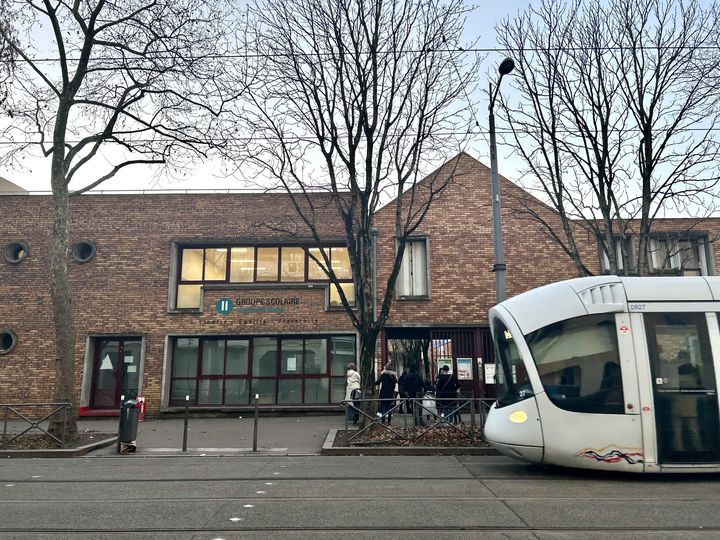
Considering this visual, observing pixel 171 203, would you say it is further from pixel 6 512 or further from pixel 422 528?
pixel 422 528

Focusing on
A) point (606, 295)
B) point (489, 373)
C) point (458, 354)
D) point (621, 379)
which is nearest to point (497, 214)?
point (606, 295)

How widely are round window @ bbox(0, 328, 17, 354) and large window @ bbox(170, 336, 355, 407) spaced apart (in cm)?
488

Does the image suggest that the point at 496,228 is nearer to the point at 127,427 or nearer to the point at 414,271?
the point at 414,271

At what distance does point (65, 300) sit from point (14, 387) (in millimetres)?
7023

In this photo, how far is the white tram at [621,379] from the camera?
291 inches

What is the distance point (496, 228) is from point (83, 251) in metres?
13.6

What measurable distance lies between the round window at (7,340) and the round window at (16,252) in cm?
224

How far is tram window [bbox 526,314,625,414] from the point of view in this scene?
752cm

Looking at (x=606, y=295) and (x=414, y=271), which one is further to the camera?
(x=414, y=271)

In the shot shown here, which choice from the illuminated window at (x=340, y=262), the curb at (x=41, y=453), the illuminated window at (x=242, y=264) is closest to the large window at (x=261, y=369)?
the illuminated window at (x=242, y=264)

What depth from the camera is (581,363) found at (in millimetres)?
7641

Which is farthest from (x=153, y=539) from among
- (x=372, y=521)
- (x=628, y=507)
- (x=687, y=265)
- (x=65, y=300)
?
(x=687, y=265)

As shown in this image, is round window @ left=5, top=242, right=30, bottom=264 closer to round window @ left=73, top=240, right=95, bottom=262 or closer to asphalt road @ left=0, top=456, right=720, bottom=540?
round window @ left=73, top=240, right=95, bottom=262

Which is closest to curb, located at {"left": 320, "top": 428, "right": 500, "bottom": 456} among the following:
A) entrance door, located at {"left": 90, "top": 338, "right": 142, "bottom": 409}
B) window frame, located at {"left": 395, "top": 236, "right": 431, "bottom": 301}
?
window frame, located at {"left": 395, "top": 236, "right": 431, "bottom": 301}
